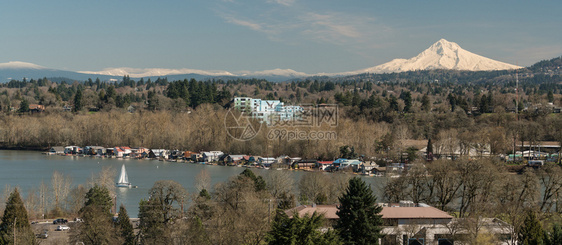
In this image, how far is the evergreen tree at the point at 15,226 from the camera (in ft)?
23.4

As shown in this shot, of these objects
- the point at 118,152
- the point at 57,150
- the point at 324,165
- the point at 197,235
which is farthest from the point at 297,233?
the point at 57,150

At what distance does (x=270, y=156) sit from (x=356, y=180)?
56.3 feet

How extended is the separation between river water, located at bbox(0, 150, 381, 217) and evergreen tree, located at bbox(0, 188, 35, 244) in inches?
127

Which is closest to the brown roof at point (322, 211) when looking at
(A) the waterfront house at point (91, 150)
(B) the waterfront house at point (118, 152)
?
(B) the waterfront house at point (118, 152)

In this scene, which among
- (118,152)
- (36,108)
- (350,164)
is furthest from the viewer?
(36,108)

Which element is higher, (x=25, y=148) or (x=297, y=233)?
(x=297, y=233)

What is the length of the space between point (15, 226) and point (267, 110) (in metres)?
27.5

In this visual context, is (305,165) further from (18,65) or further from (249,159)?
(18,65)

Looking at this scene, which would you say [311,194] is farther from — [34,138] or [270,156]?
[34,138]

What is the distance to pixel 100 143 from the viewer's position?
92.1 feet

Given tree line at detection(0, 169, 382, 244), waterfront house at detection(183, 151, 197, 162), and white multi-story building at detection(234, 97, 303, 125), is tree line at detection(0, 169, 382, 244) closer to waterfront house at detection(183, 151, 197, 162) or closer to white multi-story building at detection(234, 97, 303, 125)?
waterfront house at detection(183, 151, 197, 162)

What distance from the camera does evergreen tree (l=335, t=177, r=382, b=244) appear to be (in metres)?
6.73

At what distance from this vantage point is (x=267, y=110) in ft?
114

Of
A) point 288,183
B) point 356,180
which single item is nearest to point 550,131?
point 288,183
